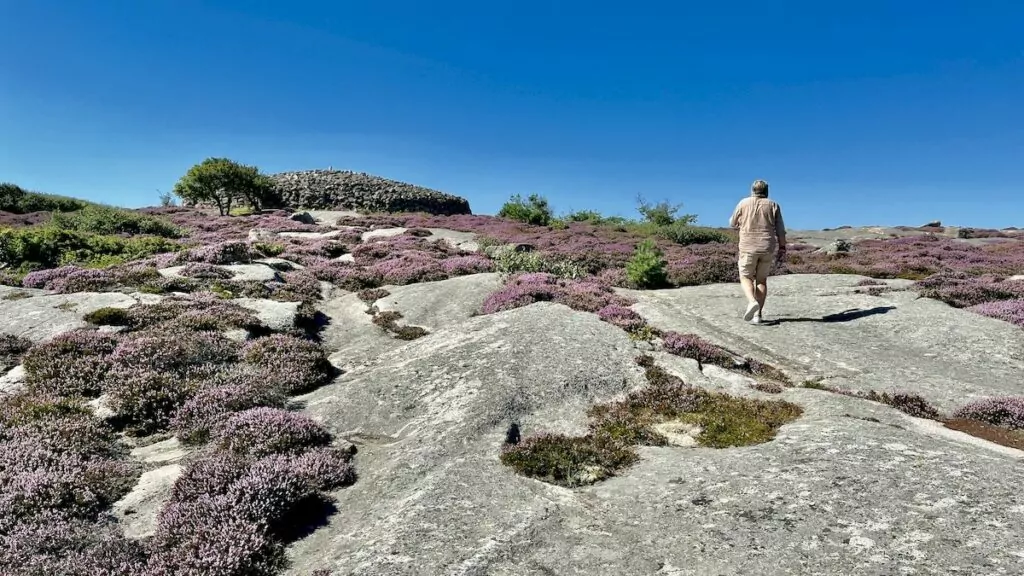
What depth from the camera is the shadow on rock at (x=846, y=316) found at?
576 inches

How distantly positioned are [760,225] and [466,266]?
12.0 metres

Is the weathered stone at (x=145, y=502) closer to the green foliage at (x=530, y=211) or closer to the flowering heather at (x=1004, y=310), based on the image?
the flowering heather at (x=1004, y=310)

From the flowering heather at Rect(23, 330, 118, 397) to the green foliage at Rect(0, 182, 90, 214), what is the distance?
52022mm

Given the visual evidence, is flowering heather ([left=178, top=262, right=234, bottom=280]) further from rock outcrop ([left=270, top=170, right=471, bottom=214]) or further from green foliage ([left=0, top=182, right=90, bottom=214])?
rock outcrop ([left=270, top=170, right=471, bottom=214])

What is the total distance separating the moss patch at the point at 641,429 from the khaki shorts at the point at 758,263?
6229 millimetres

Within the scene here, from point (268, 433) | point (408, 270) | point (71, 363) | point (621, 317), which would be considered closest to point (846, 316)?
point (621, 317)

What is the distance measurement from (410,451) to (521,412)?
1.76 metres

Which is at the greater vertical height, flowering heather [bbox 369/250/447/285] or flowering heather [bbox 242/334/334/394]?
flowering heather [bbox 369/250/447/285]

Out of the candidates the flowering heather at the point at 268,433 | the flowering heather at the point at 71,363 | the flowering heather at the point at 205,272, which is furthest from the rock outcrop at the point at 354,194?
the flowering heather at the point at 268,433

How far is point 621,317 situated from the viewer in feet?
45.4

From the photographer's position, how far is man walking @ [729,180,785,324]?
14.4 meters

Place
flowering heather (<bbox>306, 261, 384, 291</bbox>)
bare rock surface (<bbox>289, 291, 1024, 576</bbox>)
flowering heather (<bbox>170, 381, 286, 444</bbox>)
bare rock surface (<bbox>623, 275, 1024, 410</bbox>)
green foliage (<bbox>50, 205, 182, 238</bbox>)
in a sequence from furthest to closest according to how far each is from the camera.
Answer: green foliage (<bbox>50, 205, 182, 238</bbox>) < flowering heather (<bbox>306, 261, 384, 291</bbox>) < bare rock surface (<bbox>623, 275, 1024, 410</bbox>) < flowering heather (<bbox>170, 381, 286, 444</bbox>) < bare rock surface (<bbox>289, 291, 1024, 576</bbox>)

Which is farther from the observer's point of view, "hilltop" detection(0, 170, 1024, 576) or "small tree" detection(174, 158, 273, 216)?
"small tree" detection(174, 158, 273, 216)

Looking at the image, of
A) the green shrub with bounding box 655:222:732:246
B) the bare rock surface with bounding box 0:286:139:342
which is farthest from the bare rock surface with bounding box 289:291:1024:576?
the green shrub with bounding box 655:222:732:246
